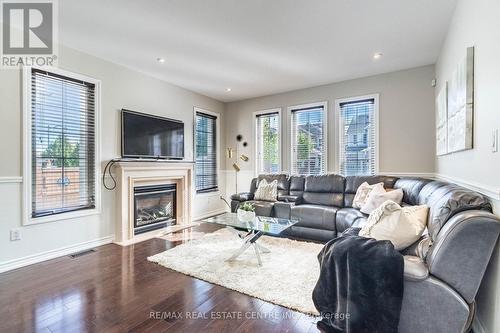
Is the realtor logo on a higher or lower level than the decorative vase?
higher

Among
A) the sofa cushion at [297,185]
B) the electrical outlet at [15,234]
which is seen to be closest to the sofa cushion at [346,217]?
the sofa cushion at [297,185]

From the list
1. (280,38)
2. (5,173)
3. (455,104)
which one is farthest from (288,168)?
(5,173)

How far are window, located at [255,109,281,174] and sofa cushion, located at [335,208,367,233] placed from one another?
6.87ft

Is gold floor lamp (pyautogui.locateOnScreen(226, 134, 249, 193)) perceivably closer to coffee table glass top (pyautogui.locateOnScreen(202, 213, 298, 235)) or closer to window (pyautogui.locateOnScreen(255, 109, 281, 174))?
window (pyautogui.locateOnScreen(255, 109, 281, 174))

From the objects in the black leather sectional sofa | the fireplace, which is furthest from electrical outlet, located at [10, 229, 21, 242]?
the black leather sectional sofa

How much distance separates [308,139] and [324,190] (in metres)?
1.23

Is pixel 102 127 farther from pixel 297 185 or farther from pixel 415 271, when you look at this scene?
pixel 415 271

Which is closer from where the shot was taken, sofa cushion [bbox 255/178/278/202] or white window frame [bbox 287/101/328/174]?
sofa cushion [bbox 255/178/278/202]

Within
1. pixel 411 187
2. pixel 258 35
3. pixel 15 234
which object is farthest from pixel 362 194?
pixel 15 234

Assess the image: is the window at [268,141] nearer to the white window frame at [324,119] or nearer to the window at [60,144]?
the white window frame at [324,119]

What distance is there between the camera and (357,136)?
4.64 metres

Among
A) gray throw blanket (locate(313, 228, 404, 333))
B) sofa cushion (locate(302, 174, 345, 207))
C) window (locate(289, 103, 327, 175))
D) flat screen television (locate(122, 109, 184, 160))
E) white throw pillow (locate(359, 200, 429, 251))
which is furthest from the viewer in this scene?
window (locate(289, 103, 327, 175))

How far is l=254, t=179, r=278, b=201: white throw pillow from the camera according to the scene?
4.66 metres

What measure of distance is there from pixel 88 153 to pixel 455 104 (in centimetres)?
445
